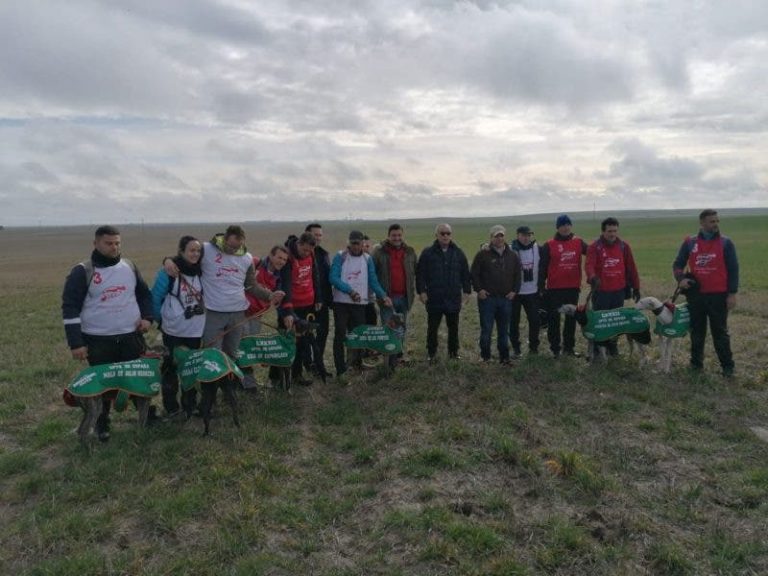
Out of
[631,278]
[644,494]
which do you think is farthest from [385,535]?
[631,278]

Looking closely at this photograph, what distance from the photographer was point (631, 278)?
8789 millimetres

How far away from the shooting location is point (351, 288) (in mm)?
7996

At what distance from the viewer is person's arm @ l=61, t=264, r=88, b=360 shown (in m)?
5.65

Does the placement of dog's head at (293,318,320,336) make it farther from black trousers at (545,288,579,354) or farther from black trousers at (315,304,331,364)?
black trousers at (545,288,579,354)

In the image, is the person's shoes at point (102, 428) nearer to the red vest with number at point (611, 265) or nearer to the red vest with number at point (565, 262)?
the red vest with number at point (565, 262)

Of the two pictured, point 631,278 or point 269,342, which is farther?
point 631,278

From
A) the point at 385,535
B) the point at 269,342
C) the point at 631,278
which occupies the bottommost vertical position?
the point at 385,535

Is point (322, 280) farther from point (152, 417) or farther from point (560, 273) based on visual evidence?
point (560, 273)

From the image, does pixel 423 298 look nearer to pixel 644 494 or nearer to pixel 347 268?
pixel 347 268

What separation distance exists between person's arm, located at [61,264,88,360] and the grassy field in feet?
3.64

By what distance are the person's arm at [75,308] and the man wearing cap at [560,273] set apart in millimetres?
6531

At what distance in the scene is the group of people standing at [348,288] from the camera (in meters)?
6.02

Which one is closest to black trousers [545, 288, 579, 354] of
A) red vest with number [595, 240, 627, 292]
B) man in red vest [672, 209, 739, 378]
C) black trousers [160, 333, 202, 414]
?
red vest with number [595, 240, 627, 292]

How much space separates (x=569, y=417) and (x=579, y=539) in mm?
2563
